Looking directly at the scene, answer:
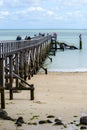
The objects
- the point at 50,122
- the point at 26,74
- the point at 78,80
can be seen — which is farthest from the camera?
the point at 78,80

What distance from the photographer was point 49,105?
62.1 ft

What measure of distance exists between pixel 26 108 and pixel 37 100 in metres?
2.60

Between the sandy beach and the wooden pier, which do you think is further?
the wooden pier

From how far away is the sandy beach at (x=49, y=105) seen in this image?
48.3ft

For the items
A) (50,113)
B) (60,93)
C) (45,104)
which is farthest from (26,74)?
(50,113)

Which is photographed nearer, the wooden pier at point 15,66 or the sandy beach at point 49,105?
the sandy beach at point 49,105

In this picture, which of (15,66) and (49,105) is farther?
(15,66)

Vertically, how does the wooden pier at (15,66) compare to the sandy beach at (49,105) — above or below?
above

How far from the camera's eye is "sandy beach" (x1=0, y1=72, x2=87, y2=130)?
14711mm

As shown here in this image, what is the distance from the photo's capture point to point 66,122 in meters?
15.2

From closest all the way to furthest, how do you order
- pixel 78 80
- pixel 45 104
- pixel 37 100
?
pixel 45 104, pixel 37 100, pixel 78 80

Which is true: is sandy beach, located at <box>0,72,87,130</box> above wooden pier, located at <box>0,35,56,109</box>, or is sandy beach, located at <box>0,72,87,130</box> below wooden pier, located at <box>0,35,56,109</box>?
below

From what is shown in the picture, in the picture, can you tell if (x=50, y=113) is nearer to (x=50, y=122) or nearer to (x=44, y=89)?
(x=50, y=122)

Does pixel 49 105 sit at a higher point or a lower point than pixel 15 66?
lower
